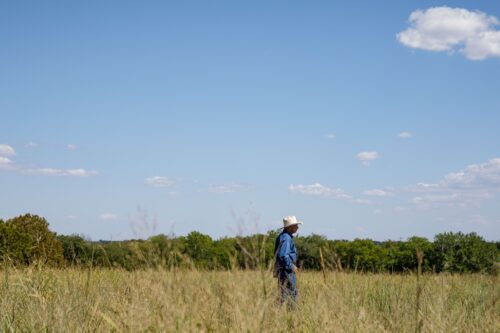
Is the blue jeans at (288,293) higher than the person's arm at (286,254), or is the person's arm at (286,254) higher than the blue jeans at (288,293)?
the person's arm at (286,254)

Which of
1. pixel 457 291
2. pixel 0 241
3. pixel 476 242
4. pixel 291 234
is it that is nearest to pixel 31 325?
pixel 291 234

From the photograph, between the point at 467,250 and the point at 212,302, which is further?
the point at 467,250

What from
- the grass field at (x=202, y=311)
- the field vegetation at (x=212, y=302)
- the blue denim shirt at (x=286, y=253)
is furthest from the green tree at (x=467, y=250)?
the grass field at (x=202, y=311)

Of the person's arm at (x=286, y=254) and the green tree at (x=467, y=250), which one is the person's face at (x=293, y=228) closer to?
the person's arm at (x=286, y=254)

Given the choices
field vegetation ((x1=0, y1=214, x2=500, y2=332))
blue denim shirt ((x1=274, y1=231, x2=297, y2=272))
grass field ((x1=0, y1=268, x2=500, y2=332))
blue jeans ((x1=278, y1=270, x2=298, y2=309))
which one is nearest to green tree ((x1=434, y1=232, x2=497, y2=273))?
field vegetation ((x1=0, y1=214, x2=500, y2=332))

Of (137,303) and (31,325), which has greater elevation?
(137,303)

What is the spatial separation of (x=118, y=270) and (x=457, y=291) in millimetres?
5048

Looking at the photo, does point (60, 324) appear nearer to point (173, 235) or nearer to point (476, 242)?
point (173, 235)

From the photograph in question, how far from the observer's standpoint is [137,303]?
357 cm

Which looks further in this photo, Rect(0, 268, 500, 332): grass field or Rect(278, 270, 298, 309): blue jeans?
Rect(278, 270, 298, 309): blue jeans

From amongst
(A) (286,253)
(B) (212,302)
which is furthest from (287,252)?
(B) (212,302)

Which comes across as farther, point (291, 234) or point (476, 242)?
point (476, 242)

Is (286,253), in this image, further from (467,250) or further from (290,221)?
(467,250)

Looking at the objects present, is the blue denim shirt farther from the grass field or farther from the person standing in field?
the grass field
